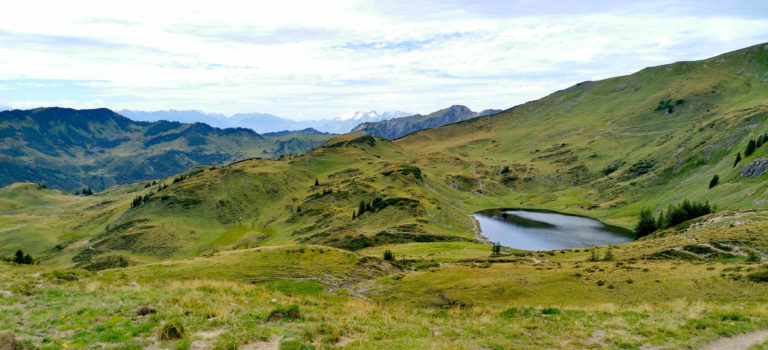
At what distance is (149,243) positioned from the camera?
188875 mm

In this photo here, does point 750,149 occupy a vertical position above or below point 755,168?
above

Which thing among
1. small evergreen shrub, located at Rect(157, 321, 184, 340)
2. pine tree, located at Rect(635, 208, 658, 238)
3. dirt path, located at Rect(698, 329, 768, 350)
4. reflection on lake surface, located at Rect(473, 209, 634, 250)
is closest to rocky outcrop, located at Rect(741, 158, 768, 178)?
reflection on lake surface, located at Rect(473, 209, 634, 250)

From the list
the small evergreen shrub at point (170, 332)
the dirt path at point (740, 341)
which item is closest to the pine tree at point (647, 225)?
the dirt path at point (740, 341)

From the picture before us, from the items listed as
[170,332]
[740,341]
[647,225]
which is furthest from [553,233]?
[170,332]

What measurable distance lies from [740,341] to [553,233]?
→ 155705 millimetres

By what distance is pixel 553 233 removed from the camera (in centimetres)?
16625

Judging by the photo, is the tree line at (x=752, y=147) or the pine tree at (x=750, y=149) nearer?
the pine tree at (x=750, y=149)

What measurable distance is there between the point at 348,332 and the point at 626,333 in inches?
669

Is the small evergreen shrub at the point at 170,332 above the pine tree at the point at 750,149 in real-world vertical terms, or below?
below

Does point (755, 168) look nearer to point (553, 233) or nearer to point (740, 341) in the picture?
point (553, 233)

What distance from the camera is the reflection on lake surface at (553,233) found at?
146 metres

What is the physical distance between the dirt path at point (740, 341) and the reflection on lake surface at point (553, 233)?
409 feet

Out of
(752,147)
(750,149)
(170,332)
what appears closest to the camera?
(170,332)

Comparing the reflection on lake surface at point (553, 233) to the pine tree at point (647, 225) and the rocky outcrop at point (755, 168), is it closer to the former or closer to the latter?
the pine tree at point (647, 225)
